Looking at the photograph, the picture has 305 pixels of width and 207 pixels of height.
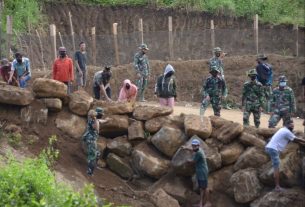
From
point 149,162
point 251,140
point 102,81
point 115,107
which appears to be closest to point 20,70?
point 102,81

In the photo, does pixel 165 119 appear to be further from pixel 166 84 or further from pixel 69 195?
pixel 69 195

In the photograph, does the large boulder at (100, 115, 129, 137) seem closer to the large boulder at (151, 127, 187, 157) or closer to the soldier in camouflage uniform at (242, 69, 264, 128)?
the large boulder at (151, 127, 187, 157)

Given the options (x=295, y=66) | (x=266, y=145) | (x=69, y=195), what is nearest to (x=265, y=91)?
(x=266, y=145)

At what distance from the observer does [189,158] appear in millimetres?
17047

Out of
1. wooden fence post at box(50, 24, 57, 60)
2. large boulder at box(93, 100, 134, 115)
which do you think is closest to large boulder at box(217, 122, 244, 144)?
large boulder at box(93, 100, 134, 115)

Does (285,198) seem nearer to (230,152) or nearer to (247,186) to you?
(247,186)

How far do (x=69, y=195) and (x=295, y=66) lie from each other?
777 inches

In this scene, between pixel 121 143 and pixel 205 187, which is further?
pixel 121 143

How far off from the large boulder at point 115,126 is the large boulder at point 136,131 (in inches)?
5.5

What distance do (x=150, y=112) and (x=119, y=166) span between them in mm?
1442

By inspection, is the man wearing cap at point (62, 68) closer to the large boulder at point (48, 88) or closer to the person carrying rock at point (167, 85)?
the large boulder at point (48, 88)

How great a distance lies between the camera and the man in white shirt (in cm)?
1561

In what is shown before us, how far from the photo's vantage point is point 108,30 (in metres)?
33.8

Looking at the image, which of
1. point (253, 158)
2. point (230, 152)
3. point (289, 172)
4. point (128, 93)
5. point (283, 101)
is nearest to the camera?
point (289, 172)
